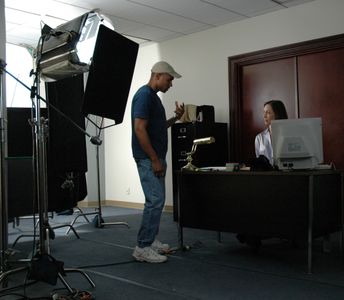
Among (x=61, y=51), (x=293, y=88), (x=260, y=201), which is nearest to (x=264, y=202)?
(x=260, y=201)

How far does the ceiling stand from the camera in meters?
4.42

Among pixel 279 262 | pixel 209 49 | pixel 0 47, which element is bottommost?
pixel 279 262

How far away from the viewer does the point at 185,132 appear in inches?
188

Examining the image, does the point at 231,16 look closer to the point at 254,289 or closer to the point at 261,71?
the point at 261,71

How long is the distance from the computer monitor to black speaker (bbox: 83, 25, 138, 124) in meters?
1.07

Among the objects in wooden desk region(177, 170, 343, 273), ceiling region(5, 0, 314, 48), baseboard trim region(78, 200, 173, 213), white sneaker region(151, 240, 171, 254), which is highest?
ceiling region(5, 0, 314, 48)

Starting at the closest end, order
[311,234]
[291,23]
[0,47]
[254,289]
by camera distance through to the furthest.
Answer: [254,289] < [311,234] < [0,47] < [291,23]

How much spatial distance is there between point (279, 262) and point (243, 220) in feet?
1.27

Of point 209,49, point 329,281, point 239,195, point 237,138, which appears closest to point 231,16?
point 209,49

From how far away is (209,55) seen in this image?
5.40 metres

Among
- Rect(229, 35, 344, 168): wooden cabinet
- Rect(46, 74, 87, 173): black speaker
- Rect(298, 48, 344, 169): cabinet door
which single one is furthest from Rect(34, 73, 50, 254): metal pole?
Rect(298, 48, 344, 169): cabinet door

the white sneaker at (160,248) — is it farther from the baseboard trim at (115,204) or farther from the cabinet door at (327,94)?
the baseboard trim at (115,204)

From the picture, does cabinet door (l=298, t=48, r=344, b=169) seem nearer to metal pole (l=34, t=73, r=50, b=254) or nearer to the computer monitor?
the computer monitor

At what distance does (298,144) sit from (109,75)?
4.29ft
